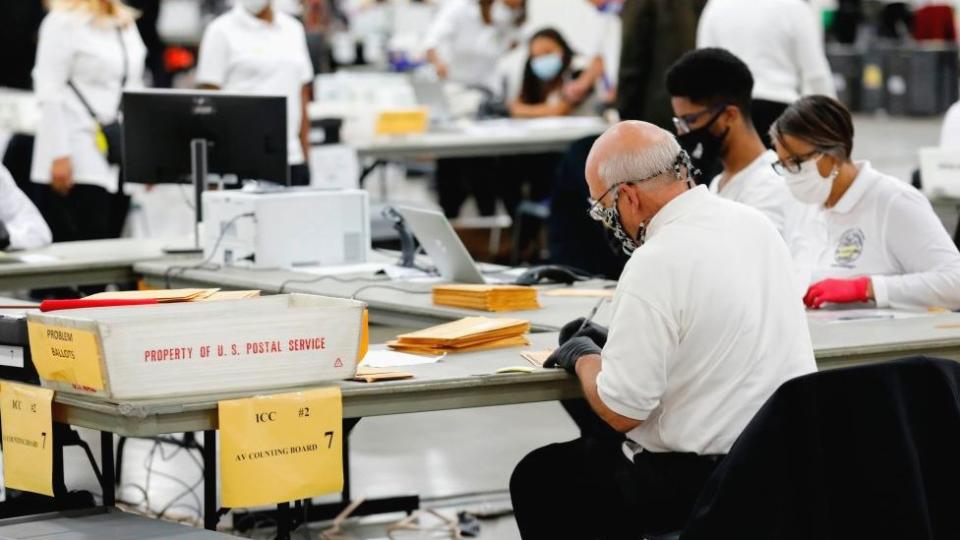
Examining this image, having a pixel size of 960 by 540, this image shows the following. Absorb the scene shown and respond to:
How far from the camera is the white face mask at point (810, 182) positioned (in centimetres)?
393

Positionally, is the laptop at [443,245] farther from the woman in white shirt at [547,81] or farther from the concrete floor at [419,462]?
the woman in white shirt at [547,81]

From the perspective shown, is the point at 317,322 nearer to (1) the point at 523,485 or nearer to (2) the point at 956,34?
(1) the point at 523,485

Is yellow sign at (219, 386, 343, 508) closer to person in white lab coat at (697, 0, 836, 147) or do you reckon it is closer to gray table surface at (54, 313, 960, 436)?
gray table surface at (54, 313, 960, 436)

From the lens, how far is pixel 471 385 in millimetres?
2955

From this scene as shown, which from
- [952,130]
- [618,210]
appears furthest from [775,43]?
[618,210]

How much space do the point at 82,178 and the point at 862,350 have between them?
3.79 meters

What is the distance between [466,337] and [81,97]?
11.1 feet

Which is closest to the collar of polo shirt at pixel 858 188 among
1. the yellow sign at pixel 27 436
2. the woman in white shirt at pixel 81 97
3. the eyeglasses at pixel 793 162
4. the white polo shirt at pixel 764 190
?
the eyeglasses at pixel 793 162

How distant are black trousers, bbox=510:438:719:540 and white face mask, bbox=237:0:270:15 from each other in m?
3.62

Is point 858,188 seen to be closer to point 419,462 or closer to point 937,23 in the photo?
point 419,462

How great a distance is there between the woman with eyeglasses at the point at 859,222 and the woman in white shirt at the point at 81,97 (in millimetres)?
3134

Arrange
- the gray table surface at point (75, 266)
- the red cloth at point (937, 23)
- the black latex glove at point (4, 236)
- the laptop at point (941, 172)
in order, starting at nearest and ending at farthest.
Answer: the gray table surface at point (75, 266), the black latex glove at point (4, 236), the laptop at point (941, 172), the red cloth at point (937, 23)

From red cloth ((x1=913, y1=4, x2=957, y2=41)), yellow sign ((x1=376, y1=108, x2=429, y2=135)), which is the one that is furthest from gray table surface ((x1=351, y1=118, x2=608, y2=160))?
red cloth ((x1=913, y1=4, x2=957, y2=41))

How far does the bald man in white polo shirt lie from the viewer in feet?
9.11
